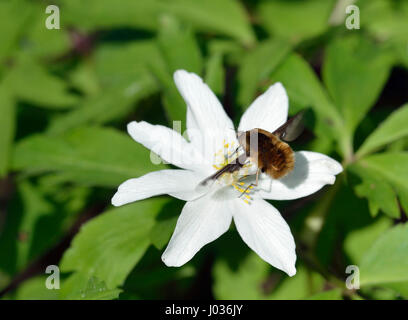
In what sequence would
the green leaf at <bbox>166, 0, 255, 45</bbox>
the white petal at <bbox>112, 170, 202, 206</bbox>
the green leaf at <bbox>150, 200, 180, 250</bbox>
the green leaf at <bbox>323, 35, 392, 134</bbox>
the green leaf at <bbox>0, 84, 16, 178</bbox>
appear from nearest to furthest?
the white petal at <bbox>112, 170, 202, 206</bbox> → the green leaf at <bbox>150, 200, 180, 250</bbox> → the green leaf at <bbox>323, 35, 392, 134</bbox> → the green leaf at <bbox>0, 84, 16, 178</bbox> → the green leaf at <bbox>166, 0, 255, 45</bbox>

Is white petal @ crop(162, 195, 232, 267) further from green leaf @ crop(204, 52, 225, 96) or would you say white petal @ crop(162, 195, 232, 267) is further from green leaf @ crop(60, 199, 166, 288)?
green leaf @ crop(204, 52, 225, 96)

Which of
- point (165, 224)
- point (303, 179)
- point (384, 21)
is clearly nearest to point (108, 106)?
point (165, 224)

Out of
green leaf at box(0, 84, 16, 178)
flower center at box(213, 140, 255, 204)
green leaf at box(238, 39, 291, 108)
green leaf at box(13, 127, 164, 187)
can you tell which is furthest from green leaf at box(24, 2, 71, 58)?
flower center at box(213, 140, 255, 204)

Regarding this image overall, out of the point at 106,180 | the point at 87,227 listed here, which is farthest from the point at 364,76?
the point at 87,227

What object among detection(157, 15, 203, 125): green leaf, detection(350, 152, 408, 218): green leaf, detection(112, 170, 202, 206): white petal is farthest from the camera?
detection(157, 15, 203, 125): green leaf

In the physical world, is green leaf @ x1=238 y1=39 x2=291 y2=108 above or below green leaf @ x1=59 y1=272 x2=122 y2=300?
above

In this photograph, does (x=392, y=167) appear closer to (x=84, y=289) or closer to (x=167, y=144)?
(x=167, y=144)
